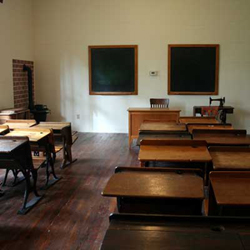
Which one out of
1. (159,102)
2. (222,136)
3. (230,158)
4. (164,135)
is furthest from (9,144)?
(159,102)

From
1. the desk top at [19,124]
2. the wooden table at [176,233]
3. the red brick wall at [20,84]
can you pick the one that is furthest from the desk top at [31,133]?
the red brick wall at [20,84]

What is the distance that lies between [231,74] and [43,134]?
4872 mm

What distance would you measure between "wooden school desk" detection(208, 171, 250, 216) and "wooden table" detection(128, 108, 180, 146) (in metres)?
3.94

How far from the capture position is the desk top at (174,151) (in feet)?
8.85

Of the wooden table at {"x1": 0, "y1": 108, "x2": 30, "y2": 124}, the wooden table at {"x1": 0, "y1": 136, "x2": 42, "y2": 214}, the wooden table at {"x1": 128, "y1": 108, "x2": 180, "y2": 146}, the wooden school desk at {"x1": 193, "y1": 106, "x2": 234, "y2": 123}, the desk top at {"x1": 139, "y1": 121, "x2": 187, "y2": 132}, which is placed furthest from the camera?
the wooden school desk at {"x1": 193, "y1": 106, "x2": 234, "y2": 123}

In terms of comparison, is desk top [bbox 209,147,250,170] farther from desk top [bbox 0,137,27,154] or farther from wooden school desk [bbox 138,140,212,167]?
desk top [bbox 0,137,27,154]

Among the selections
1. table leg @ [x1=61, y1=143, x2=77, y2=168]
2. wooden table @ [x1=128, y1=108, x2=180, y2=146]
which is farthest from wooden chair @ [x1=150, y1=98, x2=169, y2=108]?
table leg @ [x1=61, y1=143, x2=77, y2=168]

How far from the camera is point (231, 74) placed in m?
7.33

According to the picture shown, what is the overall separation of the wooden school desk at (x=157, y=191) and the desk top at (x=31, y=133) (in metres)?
1.80

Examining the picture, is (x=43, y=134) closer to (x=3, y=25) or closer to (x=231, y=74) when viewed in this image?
(x=3, y=25)

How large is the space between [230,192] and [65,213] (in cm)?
197

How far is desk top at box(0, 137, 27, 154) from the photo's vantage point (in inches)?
123

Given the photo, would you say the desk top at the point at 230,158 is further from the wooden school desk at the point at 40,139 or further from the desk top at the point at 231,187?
the wooden school desk at the point at 40,139

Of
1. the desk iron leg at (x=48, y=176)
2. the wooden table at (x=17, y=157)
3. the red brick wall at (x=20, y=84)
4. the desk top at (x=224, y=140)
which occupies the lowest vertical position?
the desk iron leg at (x=48, y=176)
